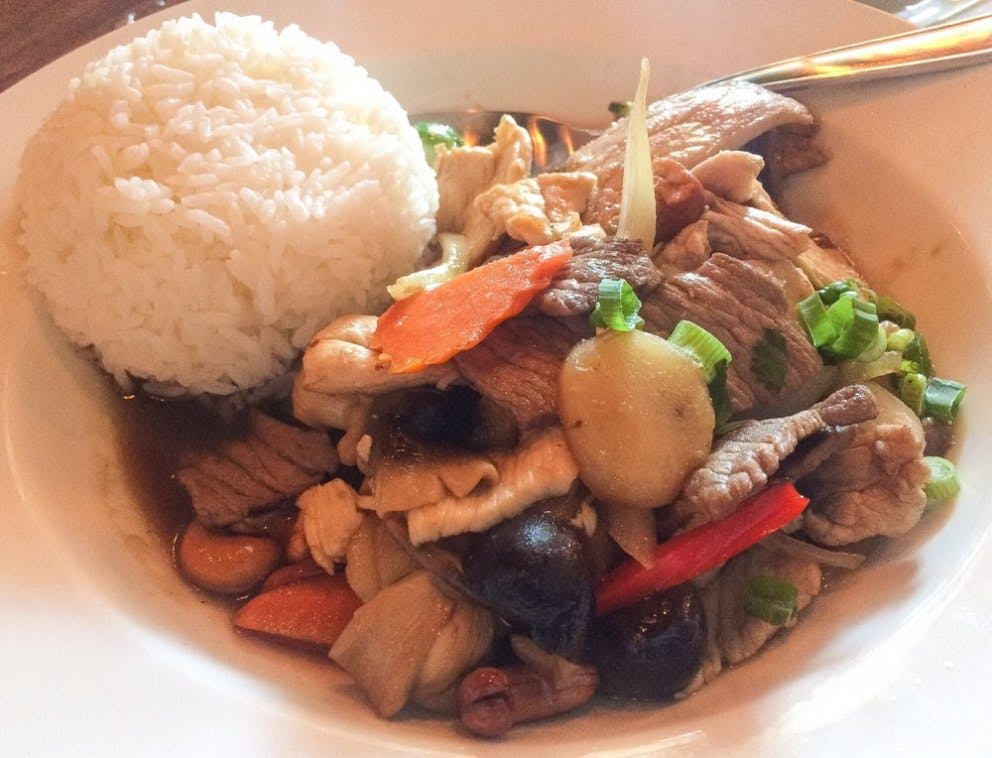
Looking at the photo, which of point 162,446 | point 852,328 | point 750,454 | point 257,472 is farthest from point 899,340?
point 162,446

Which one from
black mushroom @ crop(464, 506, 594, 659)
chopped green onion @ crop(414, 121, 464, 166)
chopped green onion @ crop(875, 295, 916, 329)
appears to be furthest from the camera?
chopped green onion @ crop(414, 121, 464, 166)

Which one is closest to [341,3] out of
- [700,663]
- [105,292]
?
[105,292]

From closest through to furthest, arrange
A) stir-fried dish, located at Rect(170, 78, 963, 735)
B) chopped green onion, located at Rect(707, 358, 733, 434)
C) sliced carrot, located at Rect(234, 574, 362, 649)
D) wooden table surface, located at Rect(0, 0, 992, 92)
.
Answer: stir-fried dish, located at Rect(170, 78, 963, 735)
chopped green onion, located at Rect(707, 358, 733, 434)
sliced carrot, located at Rect(234, 574, 362, 649)
wooden table surface, located at Rect(0, 0, 992, 92)

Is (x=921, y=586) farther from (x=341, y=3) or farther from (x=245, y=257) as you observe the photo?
(x=341, y=3)

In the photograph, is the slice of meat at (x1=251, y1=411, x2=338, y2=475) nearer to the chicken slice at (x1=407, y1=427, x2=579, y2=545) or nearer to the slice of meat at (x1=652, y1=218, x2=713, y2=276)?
the chicken slice at (x1=407, y1=427, x2=579, y2=545)

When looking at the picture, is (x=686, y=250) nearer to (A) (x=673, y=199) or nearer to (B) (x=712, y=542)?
(A) (x=673, y=199)

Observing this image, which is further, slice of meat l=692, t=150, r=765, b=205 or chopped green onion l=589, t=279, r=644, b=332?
slice of meat l=692, t=150, r=765, b=205

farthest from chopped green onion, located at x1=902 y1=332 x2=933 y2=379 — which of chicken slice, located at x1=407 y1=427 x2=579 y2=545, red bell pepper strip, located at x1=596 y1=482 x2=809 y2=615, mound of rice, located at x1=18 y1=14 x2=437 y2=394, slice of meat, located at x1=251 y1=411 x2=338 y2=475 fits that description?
slice of meat, located at x1=251 y1=411 x2=338 y2=475
